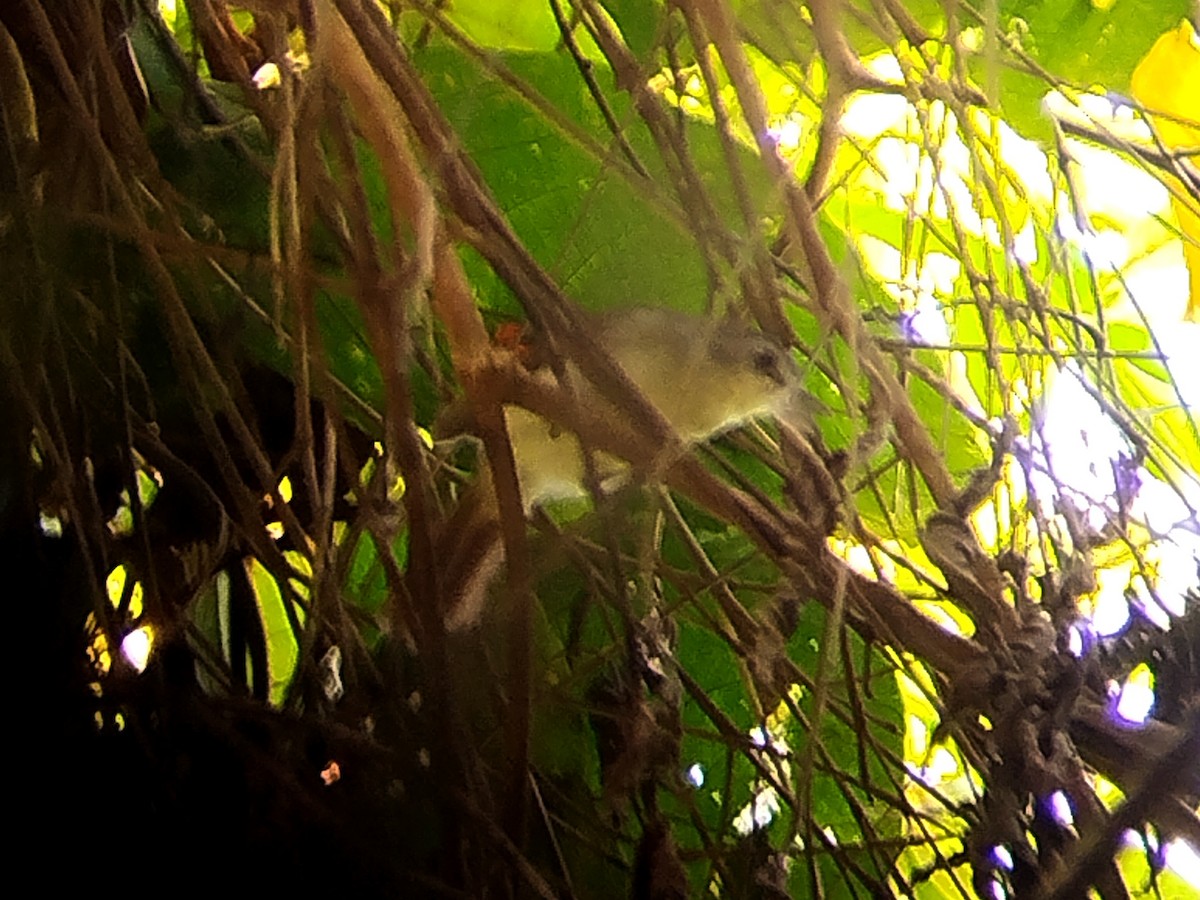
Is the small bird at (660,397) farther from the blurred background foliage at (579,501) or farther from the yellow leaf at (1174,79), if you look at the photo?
the yellow leaf at (1174,79)

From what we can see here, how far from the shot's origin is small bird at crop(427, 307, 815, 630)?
523 mm

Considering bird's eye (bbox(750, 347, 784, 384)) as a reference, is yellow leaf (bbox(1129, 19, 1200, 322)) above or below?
above

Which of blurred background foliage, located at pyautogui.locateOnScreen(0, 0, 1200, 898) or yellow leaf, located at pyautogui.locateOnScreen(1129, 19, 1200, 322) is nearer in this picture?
blurred background foliage, located at pyautogui.locateOnScreen(0, 0, 1200, 898)

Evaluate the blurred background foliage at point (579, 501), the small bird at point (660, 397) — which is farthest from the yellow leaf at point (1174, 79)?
the small bird at point (660, 397)

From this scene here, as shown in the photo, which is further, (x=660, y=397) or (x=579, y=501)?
(x=579, y=501)

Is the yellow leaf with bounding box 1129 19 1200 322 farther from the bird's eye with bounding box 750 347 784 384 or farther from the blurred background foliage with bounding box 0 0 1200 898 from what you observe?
the bird's eye with bounding box 750 347 784 384

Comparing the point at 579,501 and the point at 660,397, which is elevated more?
the point at 660,397

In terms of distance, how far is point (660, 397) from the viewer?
0.55m

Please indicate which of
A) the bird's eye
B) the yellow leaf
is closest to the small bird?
the bird's eye

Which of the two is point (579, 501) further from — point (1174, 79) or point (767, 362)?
point (1174, 79)

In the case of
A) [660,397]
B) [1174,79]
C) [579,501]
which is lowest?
[579,501]

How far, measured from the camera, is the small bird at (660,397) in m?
0.52

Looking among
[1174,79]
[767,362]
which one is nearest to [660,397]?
[767,362]

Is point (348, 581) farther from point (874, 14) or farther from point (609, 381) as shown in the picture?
point (874, 14)
